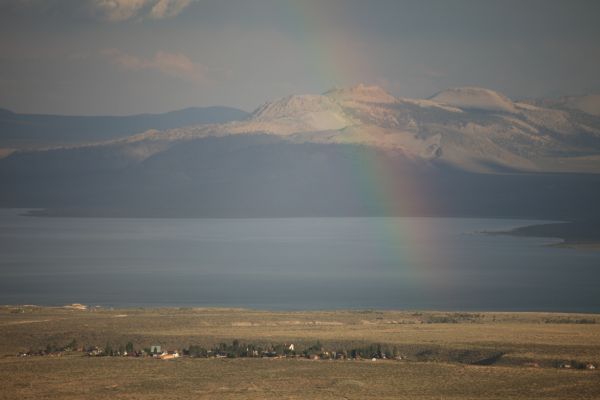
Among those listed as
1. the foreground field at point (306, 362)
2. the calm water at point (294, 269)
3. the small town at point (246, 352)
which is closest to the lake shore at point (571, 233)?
the calm water at point (294, 269)

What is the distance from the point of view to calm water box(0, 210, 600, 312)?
59.8m

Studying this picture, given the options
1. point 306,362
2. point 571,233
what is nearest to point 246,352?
point 306,362

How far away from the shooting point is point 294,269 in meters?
81.5

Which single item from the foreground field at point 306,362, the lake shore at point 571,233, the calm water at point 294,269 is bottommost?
the foreground field at point 306,362

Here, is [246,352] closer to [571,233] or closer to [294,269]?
[294,269]

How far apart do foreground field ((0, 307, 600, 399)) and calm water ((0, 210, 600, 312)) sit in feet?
50.6

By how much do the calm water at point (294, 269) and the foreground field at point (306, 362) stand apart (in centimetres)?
1544

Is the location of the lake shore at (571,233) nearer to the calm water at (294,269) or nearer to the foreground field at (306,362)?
the calm water at (294,269)

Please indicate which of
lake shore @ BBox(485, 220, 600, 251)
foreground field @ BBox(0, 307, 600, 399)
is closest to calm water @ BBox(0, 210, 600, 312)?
lake shore @ BBox(485, 220, 600, 251)

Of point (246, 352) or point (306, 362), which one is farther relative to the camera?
point (246, 352)

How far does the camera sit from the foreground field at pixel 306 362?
2595cm

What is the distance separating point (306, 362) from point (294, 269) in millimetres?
51148

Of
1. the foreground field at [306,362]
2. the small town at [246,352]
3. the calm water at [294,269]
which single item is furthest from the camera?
the calm water at [294,269]

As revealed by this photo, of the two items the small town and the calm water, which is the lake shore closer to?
the calm water
